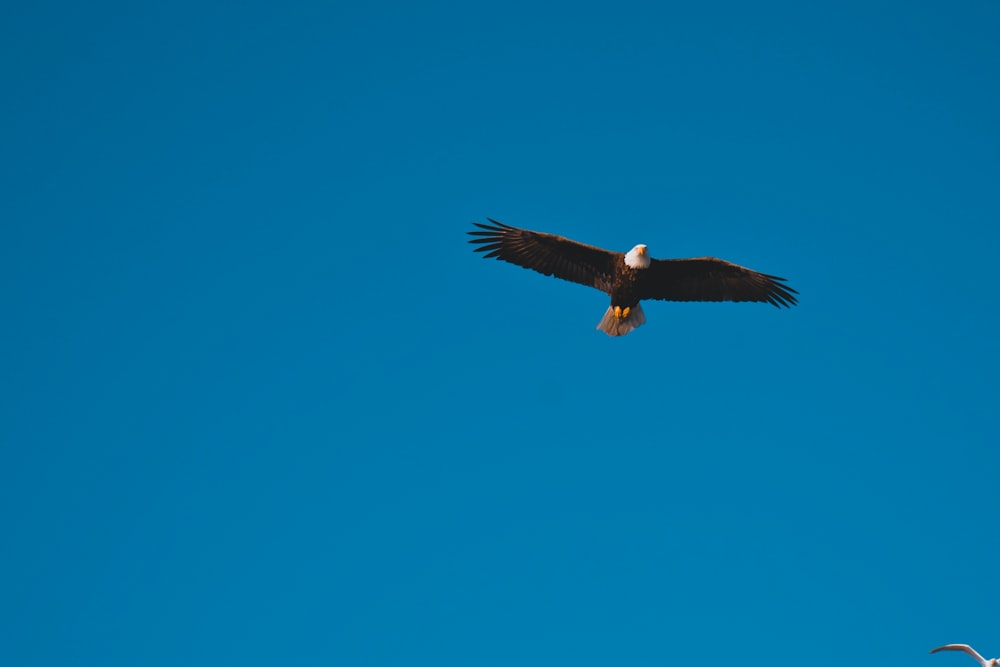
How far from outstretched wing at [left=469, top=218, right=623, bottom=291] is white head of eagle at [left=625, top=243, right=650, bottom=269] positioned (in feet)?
0.67

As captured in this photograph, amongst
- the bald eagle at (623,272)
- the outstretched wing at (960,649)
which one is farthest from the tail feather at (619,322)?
the outstretched wing at (960,649)

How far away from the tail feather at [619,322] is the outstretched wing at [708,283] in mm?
357

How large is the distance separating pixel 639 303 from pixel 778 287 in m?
2.50

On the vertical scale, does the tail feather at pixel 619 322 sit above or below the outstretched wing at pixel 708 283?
below

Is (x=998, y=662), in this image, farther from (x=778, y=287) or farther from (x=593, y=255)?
(x=593, y=255)

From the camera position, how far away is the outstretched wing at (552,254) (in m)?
17.5

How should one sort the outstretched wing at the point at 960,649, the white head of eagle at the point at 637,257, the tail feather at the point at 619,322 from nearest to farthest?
the outstretched wing at the point at 960,649, the white head of eagle at the point at 637,257, the tail feather at the point at 619,322

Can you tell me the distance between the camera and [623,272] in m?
17.4

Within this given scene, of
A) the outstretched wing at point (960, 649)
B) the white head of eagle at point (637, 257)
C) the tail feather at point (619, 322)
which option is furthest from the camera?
the tail feather at point (619, 322)

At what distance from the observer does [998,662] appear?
13.4 m

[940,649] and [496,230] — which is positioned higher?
[496,230]

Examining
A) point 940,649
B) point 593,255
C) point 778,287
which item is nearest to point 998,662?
point 940,649

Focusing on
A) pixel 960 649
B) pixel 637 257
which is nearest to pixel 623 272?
pixel 637 257

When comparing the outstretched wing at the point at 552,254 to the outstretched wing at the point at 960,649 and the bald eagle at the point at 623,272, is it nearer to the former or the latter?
the bald eagle at the point at 623,272
